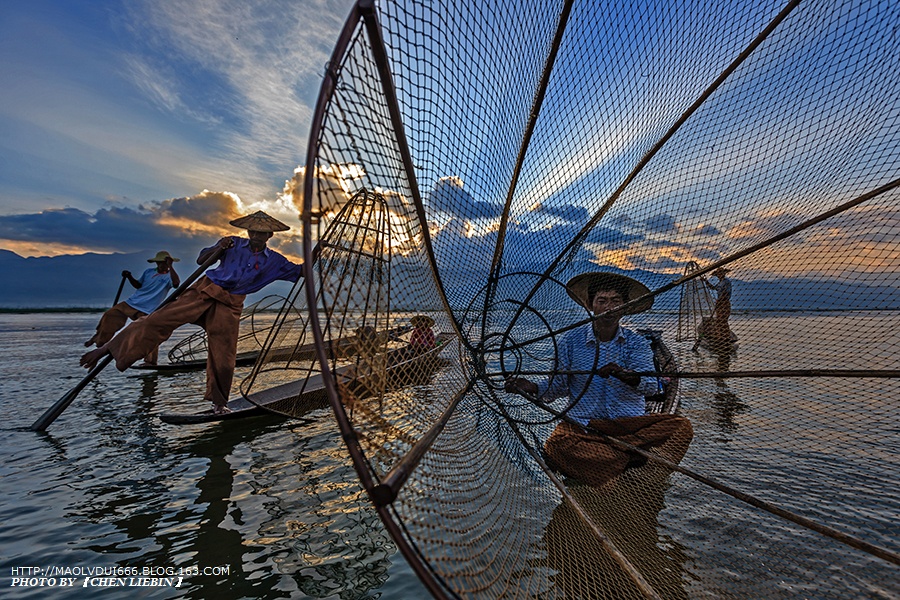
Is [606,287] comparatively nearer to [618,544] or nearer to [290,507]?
[618,544]

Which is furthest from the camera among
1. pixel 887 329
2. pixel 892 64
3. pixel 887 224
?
pixel 887 329

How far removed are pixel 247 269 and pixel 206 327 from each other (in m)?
A: 0.80

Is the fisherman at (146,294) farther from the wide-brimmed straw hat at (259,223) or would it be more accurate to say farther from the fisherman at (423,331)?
the fisherman at (423,331)

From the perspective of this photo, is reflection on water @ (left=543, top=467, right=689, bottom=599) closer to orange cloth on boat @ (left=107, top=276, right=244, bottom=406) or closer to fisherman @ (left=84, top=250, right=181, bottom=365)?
orange cloth on boat @ (left=107, top=276, right=244, bottom=406)

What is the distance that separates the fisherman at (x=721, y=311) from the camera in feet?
12.6

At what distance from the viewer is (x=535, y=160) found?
3.71 metres

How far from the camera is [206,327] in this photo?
5.10m

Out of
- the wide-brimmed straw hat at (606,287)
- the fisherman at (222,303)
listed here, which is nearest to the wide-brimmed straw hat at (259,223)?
the fisherman at (222,303)

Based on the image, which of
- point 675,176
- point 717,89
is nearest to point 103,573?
point 675,176

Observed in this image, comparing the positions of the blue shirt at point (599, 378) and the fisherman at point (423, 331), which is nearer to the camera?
the blue shirt at point (599, 378)

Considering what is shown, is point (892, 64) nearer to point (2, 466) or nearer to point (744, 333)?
point (744, 333)

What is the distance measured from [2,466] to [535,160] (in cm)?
550

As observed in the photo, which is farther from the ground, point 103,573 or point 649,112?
Result: point 649,112

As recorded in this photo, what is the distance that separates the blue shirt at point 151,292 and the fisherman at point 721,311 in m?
8.04
